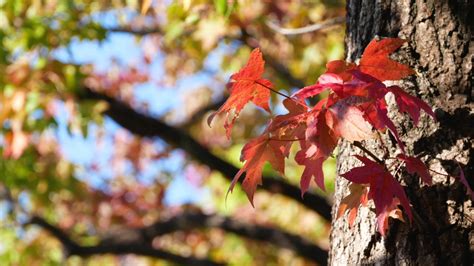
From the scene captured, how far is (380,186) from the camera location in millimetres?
1893

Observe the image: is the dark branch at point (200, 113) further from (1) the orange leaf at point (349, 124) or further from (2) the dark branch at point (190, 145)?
(1) the orange leaf at point (349, 124)

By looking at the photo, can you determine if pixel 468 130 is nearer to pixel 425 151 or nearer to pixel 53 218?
pixel 425 151

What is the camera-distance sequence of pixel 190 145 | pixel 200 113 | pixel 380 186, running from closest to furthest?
pixel 380 186, pixel 190 145, pixel 200 113

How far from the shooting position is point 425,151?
2051mm

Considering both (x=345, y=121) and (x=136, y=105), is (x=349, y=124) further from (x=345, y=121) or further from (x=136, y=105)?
(x=136, y=105)

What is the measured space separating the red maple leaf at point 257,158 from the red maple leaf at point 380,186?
212mm

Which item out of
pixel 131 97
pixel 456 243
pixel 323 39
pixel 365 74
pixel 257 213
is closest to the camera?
pixel 365 74

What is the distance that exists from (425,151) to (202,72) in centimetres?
880

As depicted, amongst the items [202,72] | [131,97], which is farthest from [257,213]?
[131,97]

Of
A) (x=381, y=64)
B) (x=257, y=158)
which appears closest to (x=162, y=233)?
(x=257, y=158)

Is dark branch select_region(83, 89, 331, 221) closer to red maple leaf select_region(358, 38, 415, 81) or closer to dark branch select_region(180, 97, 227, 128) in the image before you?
dark branch select_region(180, 97, 227, 128)

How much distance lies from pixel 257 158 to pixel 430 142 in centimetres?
40

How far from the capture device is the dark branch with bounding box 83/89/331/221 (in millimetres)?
5867

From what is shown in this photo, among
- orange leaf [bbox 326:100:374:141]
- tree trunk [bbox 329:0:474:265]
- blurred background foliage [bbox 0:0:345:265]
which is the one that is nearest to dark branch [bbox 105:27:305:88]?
blurred background foliage [bbox 0:0:345:265]
